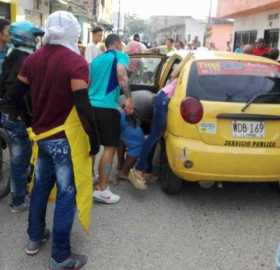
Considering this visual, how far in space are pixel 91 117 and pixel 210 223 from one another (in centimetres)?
181

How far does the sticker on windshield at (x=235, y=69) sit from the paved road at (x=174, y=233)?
52.4 inches

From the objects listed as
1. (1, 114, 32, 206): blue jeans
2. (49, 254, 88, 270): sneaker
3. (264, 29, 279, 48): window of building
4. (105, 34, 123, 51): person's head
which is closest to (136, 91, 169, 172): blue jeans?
(105, 34, 123, 51): person's head

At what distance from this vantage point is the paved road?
3.53m

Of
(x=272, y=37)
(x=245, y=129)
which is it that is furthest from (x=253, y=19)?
(x=245, y=129)

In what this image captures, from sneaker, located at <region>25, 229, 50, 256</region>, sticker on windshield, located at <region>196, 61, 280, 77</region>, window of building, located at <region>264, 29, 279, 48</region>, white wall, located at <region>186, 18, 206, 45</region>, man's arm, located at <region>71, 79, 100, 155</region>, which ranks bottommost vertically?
sneaker, located at <region>25, 229, 50, 256</region>

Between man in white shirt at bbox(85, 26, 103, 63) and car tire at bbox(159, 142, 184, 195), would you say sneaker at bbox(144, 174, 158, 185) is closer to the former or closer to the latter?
car tire at bbox(159, 142, 184, 195)

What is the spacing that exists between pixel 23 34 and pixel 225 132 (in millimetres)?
2021

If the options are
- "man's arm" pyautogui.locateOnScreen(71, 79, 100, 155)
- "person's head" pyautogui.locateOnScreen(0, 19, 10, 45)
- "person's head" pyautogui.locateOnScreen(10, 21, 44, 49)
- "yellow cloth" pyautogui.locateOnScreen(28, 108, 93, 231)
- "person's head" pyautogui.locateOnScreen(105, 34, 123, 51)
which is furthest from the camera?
"person's head" pyautogui.locateOnScreen(105, 34, 123, 51)

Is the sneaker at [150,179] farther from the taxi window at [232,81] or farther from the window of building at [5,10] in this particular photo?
the window of building at [5,10]

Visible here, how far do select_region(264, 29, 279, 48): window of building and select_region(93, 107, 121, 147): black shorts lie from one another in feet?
50.7

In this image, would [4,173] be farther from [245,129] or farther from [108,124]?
[245,129]

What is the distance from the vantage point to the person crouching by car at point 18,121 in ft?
12.9

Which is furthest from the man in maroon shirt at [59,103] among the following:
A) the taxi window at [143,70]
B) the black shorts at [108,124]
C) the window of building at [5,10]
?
the window of building at [5,10]

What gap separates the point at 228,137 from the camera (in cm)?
438
